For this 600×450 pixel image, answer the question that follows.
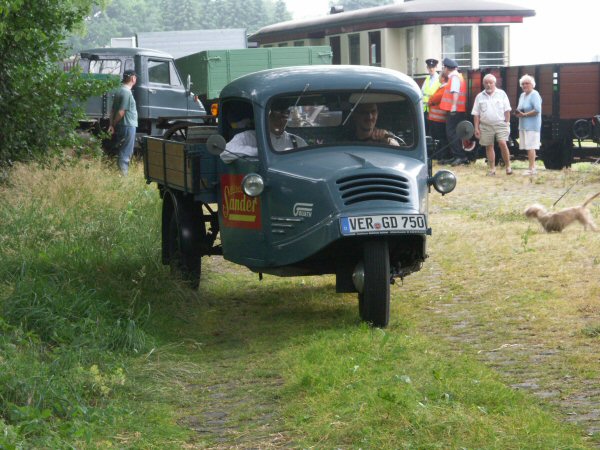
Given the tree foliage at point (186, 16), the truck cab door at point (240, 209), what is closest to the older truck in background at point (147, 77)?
the truck cab door at point (240, 209)

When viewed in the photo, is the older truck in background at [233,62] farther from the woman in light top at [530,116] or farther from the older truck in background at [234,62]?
the woman in light top at [530,116]

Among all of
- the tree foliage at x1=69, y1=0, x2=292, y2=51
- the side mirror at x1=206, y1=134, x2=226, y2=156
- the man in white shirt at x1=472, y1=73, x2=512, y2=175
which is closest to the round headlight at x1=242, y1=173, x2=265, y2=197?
the side mirror at x1=206, y1=134, x2=226, y2=156

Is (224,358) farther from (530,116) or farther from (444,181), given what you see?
(530,116)

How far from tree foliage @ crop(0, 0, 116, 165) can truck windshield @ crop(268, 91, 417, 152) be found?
4.64 metres

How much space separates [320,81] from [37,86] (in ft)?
16.4

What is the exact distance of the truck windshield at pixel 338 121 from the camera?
9.23 m

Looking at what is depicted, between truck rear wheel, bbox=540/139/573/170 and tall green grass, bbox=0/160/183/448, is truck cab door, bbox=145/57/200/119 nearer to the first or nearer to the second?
truck rear wheel, bbox=540/139/573/170

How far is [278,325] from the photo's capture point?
906 cm

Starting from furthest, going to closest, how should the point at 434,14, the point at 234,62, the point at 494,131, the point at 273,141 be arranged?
the point at 434,14 < the point at 234,62 < the point at 494,131 < the point at 273,141

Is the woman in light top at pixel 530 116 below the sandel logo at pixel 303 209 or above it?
below

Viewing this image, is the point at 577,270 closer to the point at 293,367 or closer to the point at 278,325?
the point at 278,325

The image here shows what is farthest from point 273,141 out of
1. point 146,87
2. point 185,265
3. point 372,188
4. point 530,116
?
point 146,87

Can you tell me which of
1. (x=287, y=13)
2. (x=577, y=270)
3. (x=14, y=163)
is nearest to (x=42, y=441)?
(x=577, y=270)

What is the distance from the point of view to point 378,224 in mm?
8195
